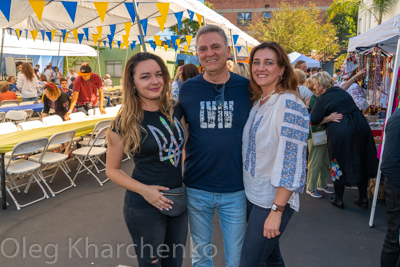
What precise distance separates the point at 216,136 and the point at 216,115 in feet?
0.44

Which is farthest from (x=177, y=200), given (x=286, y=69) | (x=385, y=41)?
(x=385, y=41)

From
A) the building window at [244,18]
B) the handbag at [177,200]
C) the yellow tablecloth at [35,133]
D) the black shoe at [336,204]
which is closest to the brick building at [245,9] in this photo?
the building window at [244,18]

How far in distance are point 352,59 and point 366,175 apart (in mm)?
2766

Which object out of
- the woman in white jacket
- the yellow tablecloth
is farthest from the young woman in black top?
the woman in white jacket

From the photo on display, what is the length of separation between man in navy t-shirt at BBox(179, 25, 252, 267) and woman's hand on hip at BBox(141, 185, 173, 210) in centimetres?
33

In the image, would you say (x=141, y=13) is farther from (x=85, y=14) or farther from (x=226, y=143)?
(x=226, y=143)

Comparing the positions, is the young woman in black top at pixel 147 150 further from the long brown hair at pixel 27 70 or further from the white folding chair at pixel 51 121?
the long brown hair at pixel 27 70

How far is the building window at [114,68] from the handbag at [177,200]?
86.1ft

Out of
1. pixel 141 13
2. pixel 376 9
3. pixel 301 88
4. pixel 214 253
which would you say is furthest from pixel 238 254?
pixel 376 9

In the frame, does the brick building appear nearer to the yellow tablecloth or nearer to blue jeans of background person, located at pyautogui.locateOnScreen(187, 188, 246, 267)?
the yellow tablecloth

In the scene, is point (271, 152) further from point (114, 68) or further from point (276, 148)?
point (114, 68)

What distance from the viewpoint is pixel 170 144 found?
1823 mm

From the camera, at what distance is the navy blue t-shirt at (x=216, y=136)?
77.1 inches

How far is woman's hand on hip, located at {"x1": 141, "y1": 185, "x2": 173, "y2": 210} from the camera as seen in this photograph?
1.75 metres
